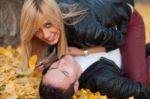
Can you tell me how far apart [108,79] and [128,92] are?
0.18m

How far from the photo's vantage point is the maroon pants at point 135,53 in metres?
4.04

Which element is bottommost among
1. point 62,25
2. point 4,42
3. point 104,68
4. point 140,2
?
point 140,2

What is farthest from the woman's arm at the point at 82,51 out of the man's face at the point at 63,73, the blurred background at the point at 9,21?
the blurred background at the point at 9,21

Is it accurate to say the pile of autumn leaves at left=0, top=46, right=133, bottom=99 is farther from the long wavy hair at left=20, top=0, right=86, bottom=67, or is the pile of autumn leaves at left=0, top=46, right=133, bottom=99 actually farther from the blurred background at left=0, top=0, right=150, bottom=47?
the blurred background at left=0, top=0, right=150, bottom=47

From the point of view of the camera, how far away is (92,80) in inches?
150

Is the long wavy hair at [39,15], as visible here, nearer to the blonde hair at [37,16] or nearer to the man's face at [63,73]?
the blonde hair at [37,16]

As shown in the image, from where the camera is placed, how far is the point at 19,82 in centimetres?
406

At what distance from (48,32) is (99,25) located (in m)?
0.38

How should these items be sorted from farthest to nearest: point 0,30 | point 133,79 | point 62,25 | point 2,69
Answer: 1. point 0,30
2. point 2,69
3. point 133,79
4. point 62,25

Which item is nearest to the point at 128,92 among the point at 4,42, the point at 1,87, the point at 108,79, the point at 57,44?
the point at 108,79

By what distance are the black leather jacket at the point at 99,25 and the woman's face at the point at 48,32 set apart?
0.10m

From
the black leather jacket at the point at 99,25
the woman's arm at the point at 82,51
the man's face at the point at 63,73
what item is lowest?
the woman's arm at the point at 82,51

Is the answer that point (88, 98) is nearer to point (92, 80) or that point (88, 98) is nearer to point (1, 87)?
point (92, 80)

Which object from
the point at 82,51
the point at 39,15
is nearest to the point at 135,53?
the point at 82,51
